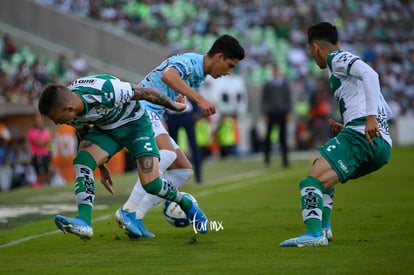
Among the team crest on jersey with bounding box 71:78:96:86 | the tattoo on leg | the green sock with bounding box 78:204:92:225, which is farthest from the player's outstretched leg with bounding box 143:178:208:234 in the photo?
the team crest on jersey with bounding box 71:78:96:86

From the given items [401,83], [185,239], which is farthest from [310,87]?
[185,239]

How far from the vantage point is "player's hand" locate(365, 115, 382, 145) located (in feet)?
27.9

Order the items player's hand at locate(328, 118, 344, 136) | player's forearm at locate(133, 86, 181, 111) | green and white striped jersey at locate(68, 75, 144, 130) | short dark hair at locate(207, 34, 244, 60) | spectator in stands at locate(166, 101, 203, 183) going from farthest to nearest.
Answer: spectator in stands at locate(166, 101, 203, 183)
short dark hair at locate(207, 34, 244, 60)
player's hand at locate(328, 118, 344, 136)
player's forearm at locate(133, 86, 181, 111)
green and white striped jersey at locate(68, 75, 144, 130)

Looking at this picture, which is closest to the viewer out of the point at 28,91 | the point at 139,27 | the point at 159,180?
the point at 159,180

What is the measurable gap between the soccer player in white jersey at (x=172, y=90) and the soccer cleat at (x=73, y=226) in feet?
3.46

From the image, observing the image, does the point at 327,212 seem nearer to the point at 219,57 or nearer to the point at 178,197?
the point at 178,197

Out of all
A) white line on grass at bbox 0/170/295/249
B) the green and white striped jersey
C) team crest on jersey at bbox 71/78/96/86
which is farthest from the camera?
white line on grass at bbox 0/170/295/249

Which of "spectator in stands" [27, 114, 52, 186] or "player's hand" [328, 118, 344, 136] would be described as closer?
"player's hand" [328, 118, 344, 136]

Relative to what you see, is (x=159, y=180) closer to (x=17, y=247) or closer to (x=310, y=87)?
(x=17, y=247)

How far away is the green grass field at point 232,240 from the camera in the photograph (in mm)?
7645

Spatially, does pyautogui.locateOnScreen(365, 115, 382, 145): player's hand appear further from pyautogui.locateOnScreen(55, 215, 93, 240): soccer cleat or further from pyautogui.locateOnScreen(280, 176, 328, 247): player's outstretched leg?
pyautogui.locateOnScreen(55, 215, 93, 240): soccer cleat

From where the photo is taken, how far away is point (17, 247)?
934cm

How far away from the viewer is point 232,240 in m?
9.43

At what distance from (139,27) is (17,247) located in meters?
27.7
